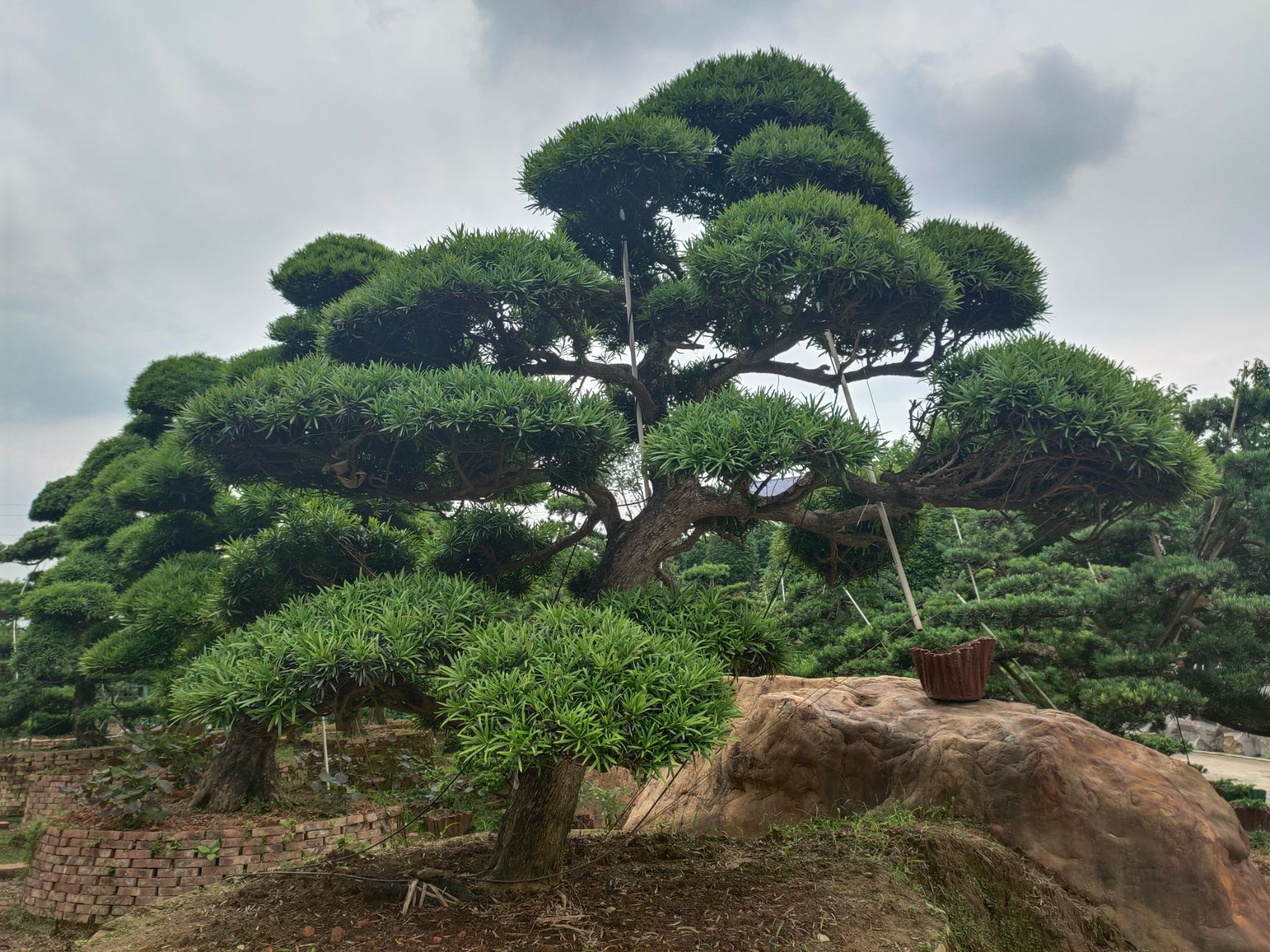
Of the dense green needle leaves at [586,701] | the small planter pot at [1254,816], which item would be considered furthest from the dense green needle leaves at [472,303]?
the small planter pot at [1254,816]

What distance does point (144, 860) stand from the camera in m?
4.22

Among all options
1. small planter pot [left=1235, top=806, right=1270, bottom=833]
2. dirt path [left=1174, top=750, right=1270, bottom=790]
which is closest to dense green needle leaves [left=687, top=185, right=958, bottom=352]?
small planter pot [left=1235, top=806, right=1270, bottom=833]

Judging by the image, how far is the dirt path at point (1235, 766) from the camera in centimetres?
1005

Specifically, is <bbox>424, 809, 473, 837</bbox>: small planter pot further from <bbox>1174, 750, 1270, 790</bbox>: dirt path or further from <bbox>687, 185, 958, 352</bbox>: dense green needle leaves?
<bbox>1174, 750, 1270, 790</bbox>: dirt path

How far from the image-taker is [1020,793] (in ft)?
11.7

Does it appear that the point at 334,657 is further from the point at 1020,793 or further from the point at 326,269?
the point at 326,269

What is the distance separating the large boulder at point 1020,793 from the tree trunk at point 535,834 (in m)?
0.84

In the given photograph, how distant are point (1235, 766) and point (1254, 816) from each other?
22.9ft

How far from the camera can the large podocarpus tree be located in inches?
132

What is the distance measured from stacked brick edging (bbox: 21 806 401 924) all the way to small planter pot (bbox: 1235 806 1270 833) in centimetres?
672

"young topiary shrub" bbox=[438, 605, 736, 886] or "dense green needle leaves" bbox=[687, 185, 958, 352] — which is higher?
"dense green needle leaves" bbox=[687, 185, 958, 352]

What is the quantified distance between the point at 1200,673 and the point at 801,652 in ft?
10.6

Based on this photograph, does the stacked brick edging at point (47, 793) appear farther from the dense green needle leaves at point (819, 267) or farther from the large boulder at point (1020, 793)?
the dense green needle leaves at point (819, 267)

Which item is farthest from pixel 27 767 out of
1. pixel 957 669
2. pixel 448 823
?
pixel 957 669
